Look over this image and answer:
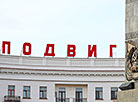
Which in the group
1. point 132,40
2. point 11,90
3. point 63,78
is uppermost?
point 132,40

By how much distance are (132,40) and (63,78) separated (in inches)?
1163

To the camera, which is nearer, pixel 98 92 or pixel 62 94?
pixel 98 92

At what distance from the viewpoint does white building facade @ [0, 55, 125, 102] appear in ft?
124

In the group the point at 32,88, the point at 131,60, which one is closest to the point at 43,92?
the point at 32,88

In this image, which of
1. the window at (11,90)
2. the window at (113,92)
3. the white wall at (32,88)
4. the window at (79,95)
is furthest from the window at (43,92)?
the window at (113,92)

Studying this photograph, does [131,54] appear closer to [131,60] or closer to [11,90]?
[131,60]

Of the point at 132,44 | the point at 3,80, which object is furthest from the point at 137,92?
the point at 3,80

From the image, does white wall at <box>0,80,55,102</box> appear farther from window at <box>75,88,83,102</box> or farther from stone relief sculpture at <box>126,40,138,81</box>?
stone relief sculpture at <box>126,40,138,81</box>

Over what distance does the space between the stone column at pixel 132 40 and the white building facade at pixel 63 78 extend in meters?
28.8

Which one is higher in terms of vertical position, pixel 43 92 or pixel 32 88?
pixel 32 88

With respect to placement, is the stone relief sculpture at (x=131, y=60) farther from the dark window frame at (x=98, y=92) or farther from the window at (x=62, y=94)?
the window at (x=62, y=94)

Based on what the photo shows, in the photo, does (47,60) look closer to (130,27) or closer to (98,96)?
(98,96)

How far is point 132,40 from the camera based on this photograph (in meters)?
9.29

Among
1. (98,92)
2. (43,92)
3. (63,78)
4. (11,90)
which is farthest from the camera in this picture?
(98,92)
